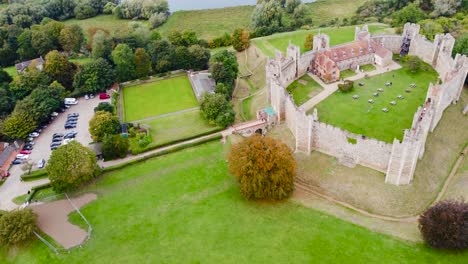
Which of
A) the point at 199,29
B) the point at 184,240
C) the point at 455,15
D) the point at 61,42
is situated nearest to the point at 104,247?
the point at 184,240

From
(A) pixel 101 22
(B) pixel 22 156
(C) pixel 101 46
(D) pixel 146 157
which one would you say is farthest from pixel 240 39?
(A) pixel 101 22

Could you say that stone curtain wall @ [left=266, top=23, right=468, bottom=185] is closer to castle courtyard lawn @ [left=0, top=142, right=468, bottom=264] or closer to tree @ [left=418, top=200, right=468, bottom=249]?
tree @ [left=418, top=200, right=468, bottom=249]

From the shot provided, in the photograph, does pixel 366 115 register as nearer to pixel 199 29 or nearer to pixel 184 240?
pixel 184 240

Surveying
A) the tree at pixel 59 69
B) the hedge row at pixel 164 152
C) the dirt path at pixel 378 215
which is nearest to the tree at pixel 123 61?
the tree at pixel 59 69

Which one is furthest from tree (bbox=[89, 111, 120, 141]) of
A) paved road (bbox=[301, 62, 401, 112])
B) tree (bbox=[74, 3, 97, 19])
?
tree (bbox=[74, 3, 97, 19])

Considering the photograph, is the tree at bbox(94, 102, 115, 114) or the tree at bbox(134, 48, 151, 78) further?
the tree at bbox(134, 48, 151, 78)

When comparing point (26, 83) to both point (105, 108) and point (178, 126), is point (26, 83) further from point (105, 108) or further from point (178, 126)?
point (178, 126)

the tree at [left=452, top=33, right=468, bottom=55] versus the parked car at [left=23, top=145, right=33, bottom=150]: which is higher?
the tree at [left=452, top=33, right=468, bottom=55]

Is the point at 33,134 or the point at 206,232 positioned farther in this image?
the point at 33,134
